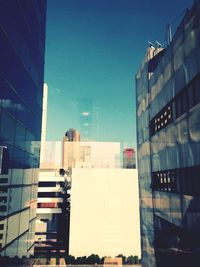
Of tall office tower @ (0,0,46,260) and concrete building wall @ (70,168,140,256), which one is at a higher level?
tall office tower @ (0,0,46,260)

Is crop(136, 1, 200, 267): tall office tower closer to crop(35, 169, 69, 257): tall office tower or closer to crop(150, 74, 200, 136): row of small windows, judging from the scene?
crop(150, 74, 200, 136): row of small windows

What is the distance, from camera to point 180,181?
471 inches

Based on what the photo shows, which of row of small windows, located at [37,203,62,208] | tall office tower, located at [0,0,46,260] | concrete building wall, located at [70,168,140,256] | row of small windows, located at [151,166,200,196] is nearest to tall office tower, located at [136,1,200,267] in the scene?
row of small windows, located at [151,166,200,196]

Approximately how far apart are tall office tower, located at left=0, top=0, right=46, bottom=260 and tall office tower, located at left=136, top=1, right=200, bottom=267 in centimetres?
727

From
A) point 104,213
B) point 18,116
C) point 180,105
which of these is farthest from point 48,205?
point 180,105

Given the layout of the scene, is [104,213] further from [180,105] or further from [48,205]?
[180,105]

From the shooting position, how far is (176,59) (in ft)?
38.4

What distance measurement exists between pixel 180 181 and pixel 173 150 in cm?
162

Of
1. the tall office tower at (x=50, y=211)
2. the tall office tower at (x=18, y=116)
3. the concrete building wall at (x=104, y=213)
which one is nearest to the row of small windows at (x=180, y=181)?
the tall office tower at (x=18, y=116)

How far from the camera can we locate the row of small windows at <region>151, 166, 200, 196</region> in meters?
10.1

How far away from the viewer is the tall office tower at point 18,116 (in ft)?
27.9

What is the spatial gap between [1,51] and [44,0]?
1030 centimetres

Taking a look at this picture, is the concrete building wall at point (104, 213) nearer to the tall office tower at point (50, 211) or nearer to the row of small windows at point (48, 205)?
the tall office tower at point (50, 211)

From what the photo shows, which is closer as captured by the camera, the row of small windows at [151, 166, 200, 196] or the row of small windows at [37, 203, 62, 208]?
the row of small windows at [151, 166, 200, 196]
